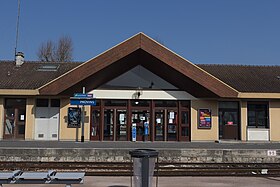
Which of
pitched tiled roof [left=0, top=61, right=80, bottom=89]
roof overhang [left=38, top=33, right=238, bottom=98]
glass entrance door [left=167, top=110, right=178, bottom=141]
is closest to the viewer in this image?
roof overhang [left=38, top=33, right=238, bottom=98]

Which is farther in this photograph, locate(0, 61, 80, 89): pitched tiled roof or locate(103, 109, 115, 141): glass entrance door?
locate(0, 61, 80, 89): pitched tiled roof

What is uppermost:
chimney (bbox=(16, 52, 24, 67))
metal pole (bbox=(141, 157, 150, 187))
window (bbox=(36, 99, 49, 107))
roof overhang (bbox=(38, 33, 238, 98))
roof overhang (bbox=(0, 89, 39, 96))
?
chimney (bbox=(16, 52, 24, 67))

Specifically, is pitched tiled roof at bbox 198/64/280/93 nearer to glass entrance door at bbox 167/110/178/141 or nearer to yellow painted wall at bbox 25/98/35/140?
glass entrance door at bbox 167/110/178/141

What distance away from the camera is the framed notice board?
21.9 m

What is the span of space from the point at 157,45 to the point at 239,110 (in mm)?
7812

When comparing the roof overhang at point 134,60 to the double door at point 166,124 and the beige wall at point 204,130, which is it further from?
the double door at point 166,124

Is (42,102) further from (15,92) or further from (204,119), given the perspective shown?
(204,119)

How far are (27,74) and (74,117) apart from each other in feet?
20.1

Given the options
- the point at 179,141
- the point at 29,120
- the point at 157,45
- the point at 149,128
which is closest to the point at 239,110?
the point at 179,141

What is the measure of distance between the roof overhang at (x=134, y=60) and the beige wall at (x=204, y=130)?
57.2 inches

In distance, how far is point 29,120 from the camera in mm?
21422

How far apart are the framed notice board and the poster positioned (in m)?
8.12

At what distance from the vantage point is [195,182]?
9.38 metres

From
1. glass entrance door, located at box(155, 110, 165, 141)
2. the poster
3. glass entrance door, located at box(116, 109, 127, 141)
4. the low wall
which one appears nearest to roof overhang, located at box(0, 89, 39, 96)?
the poster
